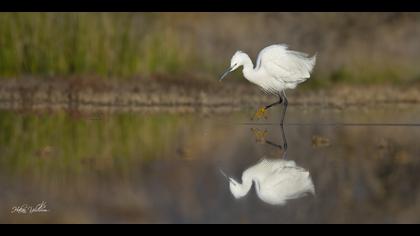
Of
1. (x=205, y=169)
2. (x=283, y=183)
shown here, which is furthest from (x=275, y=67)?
(x=283, y=183)

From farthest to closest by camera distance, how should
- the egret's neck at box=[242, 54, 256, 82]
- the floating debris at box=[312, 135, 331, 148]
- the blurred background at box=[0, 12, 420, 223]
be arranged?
1. the egret's neck at box=[242, 54, 256, 82]
2. the floating debris at box=[312, 135, 331, 148]
3. the blurred background at box=[0, 12, 420, 223]

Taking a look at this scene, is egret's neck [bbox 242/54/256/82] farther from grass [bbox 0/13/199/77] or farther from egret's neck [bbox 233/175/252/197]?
egret's neck [bbox 233/175/252/197]

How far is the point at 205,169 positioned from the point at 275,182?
1.05 metres

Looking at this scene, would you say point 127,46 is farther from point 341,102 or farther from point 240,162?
point 240,162

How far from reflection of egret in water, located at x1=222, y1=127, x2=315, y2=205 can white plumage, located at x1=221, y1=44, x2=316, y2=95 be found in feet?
12.5

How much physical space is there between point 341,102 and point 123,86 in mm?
4276

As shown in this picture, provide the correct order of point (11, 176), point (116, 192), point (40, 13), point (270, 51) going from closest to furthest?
point (116, 192) → point (11, 176) → point (270, 51) → point (40, 13)

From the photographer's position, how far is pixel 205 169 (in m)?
8.19

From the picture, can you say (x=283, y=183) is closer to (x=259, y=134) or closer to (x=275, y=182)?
(x=275, y=182)

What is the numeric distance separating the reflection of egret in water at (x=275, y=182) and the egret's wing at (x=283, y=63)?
384 centimetres

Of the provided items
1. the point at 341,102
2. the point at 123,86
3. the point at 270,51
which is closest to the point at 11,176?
the point at 270,51

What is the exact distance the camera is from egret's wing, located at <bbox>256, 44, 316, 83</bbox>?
1214cm

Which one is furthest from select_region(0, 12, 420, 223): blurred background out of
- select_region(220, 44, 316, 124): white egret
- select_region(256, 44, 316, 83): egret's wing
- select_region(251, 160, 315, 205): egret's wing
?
select_region(256, 44, 316, 83): egret's wing

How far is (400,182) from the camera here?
7418 millimetres
